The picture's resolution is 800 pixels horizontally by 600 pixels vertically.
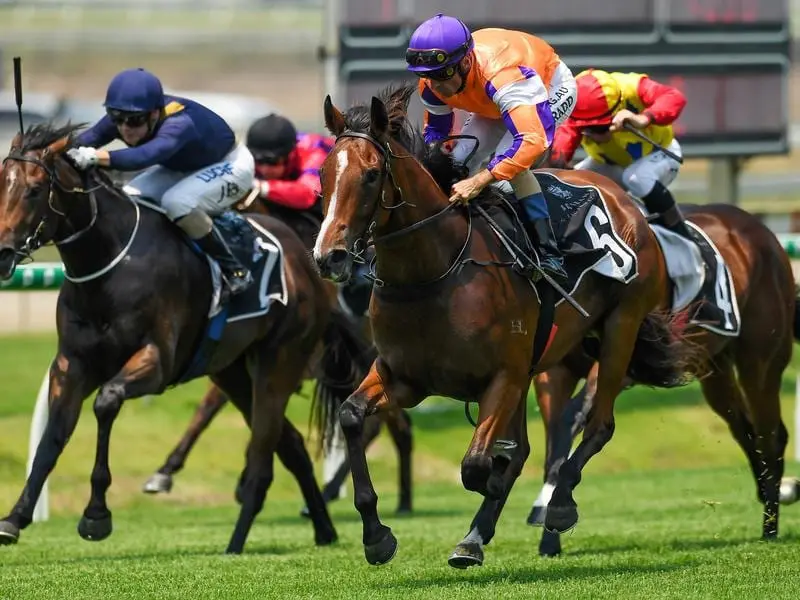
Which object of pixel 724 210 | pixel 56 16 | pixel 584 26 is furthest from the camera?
pixel 56 16

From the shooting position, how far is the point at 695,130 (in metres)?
11.7

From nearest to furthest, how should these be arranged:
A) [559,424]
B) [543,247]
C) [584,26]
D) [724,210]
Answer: [543,247] < [559,424] < [724,210] < [584,26]

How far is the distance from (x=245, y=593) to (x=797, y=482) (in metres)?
3.48

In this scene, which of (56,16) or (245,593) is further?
(56,16)

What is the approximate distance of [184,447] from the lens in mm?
9898

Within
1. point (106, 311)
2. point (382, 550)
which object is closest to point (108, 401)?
point (106, 311)

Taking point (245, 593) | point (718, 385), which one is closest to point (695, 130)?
point (718, 385)

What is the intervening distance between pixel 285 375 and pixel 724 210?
94.4 inches

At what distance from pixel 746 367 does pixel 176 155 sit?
9.69 ft

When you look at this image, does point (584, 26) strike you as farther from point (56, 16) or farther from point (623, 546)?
point (56, 16)

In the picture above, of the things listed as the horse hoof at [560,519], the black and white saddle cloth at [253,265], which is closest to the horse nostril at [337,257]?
the horse hoof at [560,519]

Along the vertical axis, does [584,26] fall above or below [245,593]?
above

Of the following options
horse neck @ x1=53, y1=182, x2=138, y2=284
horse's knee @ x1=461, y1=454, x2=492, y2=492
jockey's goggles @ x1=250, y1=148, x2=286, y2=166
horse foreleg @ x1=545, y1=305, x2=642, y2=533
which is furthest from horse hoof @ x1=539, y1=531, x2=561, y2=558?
jockey's goggles @ x1=250, y1=148, x2=286, y2=166

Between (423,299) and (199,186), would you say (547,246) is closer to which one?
(423,299)
